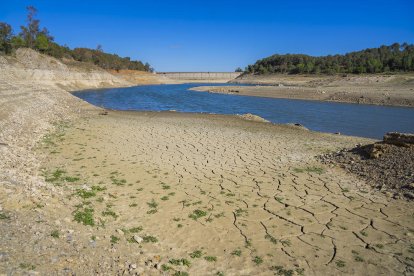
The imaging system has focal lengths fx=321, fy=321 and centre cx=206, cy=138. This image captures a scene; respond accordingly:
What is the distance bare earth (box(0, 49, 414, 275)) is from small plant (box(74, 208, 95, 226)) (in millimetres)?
20

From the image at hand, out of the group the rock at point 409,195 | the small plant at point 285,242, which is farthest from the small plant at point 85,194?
the rock at point 409,195

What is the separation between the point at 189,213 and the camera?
6934 mm

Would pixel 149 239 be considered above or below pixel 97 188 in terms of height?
below

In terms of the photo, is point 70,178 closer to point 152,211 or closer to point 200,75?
point 152,211

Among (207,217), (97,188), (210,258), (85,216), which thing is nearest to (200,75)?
(97,188)

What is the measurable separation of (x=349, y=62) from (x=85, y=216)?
92.7 meters

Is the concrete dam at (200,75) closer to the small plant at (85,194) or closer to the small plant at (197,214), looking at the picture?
the small plant at (85,194)

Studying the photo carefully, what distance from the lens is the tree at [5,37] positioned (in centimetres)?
4644

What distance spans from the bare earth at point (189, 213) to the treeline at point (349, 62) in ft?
218

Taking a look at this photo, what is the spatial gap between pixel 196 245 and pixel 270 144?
829 cm

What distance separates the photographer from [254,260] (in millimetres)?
5281

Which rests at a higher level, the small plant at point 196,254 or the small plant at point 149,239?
the small plant at point 149,239

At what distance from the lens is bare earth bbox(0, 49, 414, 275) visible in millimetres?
5012

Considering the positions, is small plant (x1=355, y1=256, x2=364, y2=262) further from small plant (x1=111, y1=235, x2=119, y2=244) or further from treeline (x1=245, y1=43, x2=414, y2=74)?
treeline (x1=245, y1=43, x2=414, y2=74)
